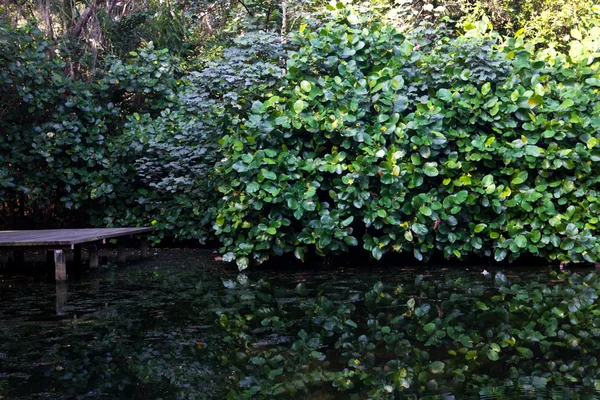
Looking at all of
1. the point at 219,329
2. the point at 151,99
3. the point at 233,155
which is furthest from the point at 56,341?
the point at 151,99

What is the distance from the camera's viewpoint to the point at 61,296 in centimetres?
526

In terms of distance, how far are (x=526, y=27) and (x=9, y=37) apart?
8621 millimetres

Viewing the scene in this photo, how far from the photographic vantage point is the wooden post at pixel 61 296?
466 centimetres

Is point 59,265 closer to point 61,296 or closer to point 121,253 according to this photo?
point 61,296

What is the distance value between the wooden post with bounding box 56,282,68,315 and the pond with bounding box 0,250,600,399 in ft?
0.06

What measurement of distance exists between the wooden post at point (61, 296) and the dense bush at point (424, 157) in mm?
1666

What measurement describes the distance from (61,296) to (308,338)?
2.56 metres

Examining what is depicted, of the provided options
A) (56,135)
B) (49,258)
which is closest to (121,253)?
(49,258)

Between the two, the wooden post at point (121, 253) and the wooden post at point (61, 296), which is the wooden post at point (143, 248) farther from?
the wooden post at point (61, 296)

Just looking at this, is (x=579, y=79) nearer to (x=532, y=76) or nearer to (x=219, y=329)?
(x=532, y=76)

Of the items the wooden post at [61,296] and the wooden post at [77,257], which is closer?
the wooden post at [61,296]

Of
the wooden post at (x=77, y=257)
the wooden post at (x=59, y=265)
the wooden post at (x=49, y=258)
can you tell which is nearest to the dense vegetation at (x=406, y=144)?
the wooden post at (x=59, y=265)

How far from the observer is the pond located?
275 cm

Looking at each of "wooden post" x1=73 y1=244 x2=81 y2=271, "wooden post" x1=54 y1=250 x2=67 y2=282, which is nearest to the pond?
"wooden post" x1=54 y1=250 x2=67 y2=282
